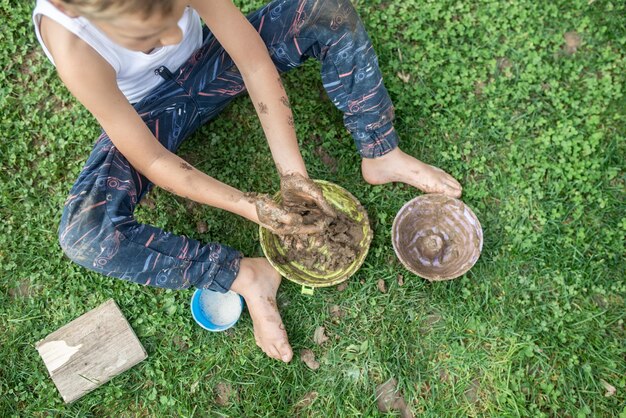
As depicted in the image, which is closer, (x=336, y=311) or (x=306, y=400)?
(x=306, y=400)

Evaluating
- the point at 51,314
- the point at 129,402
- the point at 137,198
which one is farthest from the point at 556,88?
the point at 51,314

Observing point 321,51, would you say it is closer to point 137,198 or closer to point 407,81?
point 407,81

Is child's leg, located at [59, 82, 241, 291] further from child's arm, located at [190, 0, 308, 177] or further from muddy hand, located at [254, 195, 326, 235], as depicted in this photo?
muddy hand, located at [254, 195, 326, 235]

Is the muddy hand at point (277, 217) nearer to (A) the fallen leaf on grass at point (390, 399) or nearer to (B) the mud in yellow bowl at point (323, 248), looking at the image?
(B) the mud in yellow bowl at point (323, 248)

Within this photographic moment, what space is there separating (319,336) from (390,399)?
494 millimetres

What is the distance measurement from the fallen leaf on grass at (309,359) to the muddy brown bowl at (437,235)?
2.40ft

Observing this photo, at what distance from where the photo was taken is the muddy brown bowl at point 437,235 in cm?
250

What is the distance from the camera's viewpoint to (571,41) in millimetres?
2914

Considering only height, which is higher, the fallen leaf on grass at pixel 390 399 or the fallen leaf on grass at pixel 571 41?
the fallen leaf on grass at pixel 571 41

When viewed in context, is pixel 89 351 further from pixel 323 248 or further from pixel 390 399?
pixel 390 399

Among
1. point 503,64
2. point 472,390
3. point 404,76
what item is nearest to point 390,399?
point 472,390

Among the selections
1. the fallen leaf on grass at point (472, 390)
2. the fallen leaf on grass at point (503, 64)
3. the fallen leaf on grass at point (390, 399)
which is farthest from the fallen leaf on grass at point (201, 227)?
the fallen leaf on grass at point (503, 64)

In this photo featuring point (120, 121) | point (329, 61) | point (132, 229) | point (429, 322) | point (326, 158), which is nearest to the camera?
point (120, 121)

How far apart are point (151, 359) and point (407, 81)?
2.19 m
